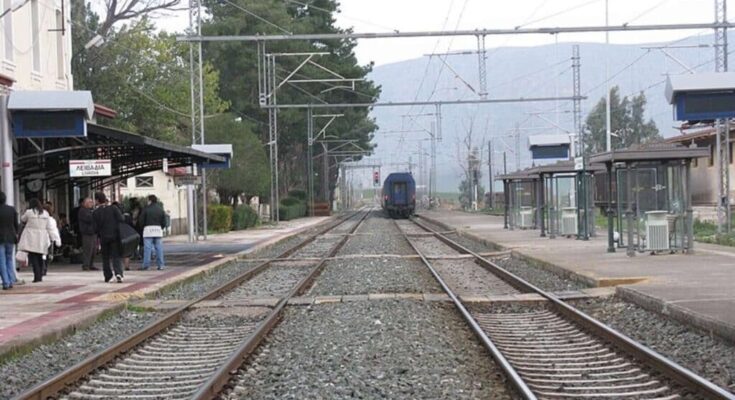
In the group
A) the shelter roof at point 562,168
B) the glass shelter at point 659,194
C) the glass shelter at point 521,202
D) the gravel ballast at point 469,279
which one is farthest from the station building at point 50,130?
the glass shelter at point 521,202

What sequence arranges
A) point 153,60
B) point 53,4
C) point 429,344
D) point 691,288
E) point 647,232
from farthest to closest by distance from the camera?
point 153,60
point 53,4
point 647,232
point 691,288
point 429,344

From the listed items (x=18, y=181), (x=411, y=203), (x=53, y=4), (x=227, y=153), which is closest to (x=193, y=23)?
(x=227, y=153)

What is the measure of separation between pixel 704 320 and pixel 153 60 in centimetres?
4352

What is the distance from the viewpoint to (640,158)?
65.5 ft

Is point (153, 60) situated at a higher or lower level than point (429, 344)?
higher

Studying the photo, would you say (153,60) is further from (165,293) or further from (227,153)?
(165,293)

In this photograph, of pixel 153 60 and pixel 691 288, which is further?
pixel 153 60

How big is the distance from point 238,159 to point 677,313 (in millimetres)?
40038

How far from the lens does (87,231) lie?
2017 cm

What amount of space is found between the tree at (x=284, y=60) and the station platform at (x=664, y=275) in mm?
Result: 36287

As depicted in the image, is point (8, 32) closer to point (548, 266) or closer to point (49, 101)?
point (49, 101)

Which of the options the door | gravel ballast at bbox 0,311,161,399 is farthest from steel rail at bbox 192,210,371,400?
the door

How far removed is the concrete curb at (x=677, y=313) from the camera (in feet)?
33.0

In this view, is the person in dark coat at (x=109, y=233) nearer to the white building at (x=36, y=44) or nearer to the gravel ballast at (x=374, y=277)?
the gravel ballast at (x=374, y=277)
